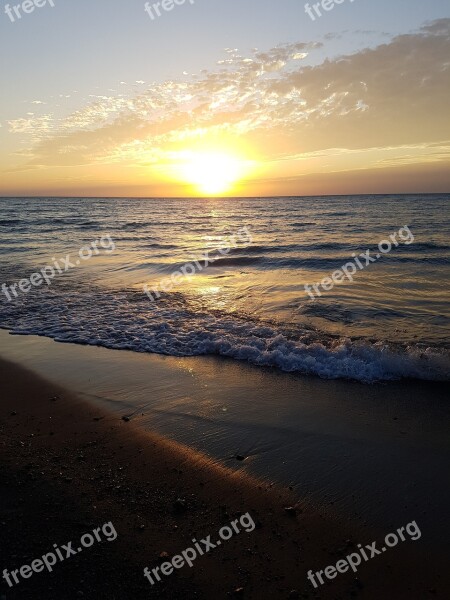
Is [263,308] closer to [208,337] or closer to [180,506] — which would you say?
[208,337]

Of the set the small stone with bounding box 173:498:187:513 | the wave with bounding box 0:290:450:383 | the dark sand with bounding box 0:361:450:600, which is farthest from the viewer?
the wave with bounding box 0:290:450:383

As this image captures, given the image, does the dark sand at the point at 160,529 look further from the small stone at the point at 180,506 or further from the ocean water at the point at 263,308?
the ocean water at the point at 263,308

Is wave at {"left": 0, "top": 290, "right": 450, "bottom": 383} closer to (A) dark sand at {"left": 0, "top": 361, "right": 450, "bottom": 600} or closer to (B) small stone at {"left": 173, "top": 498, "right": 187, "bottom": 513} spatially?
(A) dark sand at {"left": 0, "top": 361, "right": 450, "bottom": 600}

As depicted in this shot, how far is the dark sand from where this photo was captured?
3256 millimetres

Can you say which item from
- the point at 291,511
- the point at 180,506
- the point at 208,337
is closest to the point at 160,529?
the point at 180,506

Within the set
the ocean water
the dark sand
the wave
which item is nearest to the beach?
the dark sand

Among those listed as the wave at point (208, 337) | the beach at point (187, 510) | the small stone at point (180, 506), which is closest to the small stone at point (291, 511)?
the beach at point (187, 510)

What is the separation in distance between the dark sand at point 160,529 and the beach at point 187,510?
11 millimetres

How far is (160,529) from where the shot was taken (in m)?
3.79

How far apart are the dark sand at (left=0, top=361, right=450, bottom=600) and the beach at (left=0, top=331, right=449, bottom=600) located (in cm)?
1

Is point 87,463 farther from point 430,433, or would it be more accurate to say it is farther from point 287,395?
point 430,433

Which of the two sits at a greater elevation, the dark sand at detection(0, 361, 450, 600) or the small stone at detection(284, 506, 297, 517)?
the dark sand at detection(0, 361, 450, 600)

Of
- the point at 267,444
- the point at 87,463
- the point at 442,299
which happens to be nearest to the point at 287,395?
the point at 267,444

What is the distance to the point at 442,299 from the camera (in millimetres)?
12266
